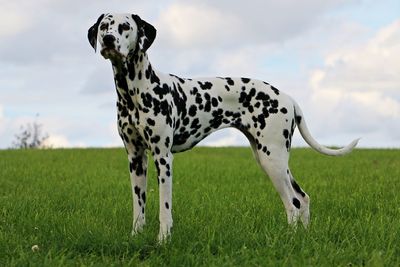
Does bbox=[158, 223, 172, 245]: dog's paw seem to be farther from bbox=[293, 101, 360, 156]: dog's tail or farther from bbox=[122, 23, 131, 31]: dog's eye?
bbox=[293, 101, 360, 156]: dog's tail

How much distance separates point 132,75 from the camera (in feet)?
20.1

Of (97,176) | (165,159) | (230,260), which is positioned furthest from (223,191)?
(230,260)

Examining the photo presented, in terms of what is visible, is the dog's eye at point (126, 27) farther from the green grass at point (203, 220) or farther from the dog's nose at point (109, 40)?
the green grass at point (203, 220)

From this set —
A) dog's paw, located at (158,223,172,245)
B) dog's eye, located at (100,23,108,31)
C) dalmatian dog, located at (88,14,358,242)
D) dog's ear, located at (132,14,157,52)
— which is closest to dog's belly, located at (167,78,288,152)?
dalmatian dog, located at (88,14,358,242)

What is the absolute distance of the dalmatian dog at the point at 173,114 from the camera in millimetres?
6039

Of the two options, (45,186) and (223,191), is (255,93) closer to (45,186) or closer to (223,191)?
(223,191)

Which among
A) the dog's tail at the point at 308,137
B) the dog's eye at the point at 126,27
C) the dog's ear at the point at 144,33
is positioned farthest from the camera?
the dog's tail at the point at 308,137

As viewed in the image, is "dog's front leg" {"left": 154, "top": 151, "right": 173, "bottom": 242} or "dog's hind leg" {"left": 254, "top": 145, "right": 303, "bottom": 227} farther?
"dog's hind leg" {"left": 254, "top": 145, "right": 303, "bottom": 227}

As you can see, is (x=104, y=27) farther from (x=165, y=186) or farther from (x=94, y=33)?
(x=165, y=186)

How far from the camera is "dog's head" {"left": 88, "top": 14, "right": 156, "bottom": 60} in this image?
18.5 feet

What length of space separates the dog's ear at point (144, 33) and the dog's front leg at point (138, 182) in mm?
1265

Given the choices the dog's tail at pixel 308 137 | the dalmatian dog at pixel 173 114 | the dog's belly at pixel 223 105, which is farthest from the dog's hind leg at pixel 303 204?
the dog's belly at pixel 223 105

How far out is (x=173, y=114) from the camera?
6.27m

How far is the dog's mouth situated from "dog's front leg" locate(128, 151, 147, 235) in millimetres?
1266
